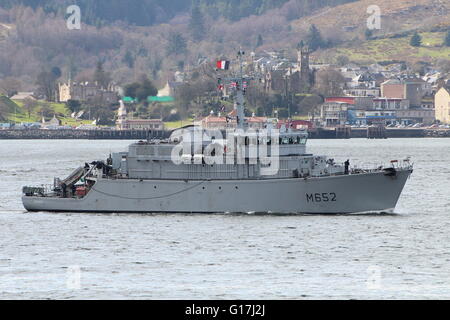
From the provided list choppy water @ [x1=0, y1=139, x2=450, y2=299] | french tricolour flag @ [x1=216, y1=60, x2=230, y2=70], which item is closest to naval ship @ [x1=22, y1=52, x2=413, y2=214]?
choppy water @ [x1=0, y1=139, x2=450, y2=299]

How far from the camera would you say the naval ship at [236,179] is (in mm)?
53406

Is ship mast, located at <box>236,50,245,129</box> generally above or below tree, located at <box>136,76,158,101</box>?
below

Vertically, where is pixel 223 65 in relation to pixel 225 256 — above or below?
above

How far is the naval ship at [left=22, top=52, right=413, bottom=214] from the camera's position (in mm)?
53406

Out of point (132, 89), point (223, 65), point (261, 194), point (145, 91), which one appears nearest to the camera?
point (261, 194)

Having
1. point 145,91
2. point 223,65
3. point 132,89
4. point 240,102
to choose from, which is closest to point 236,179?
point 240,102

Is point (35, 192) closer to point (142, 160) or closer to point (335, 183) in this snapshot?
point (142, 160)

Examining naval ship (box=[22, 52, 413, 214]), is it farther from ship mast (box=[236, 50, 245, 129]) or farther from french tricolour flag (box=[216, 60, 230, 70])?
french tricolour flag (box=[216, 60, 230, 70])

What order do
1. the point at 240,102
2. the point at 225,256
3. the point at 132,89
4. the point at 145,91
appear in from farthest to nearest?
1. the point at 132,89
2. the point at 145,91
3. the point at 240,102
4. the point at 225,256

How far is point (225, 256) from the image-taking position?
4394cm

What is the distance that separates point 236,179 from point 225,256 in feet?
33.9

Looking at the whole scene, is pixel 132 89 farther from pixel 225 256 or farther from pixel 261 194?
pixel 225 256

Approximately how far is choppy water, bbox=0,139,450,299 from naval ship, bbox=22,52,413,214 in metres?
0.80

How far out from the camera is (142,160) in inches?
2201
